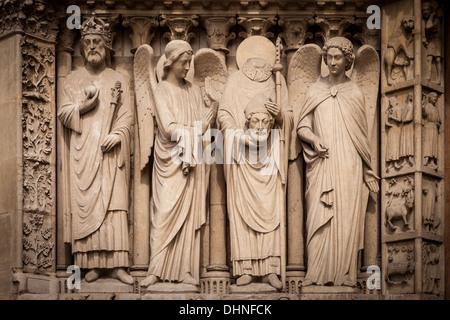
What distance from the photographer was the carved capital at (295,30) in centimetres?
2039

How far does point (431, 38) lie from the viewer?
20.1 metres

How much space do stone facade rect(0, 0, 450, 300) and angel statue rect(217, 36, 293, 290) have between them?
30 cm

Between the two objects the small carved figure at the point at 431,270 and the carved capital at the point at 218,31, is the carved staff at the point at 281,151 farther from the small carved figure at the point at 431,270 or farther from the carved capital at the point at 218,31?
the small carved figure at the point at 431,270

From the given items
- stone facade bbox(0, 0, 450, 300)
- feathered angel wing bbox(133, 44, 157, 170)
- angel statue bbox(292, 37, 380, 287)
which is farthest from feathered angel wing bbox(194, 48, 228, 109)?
angel statue bbox(292, 37, 380, 287)

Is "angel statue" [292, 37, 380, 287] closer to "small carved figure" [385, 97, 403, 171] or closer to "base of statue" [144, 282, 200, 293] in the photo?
"small carved figure" [385, 97, 403, 171]

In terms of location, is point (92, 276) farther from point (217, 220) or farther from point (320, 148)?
point (320, 148)

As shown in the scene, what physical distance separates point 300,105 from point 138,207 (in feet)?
8.18

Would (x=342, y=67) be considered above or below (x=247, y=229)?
above

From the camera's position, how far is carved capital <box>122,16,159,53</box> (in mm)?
20344

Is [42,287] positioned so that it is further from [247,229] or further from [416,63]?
[416,63]

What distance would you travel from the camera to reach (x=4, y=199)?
64.2ft
